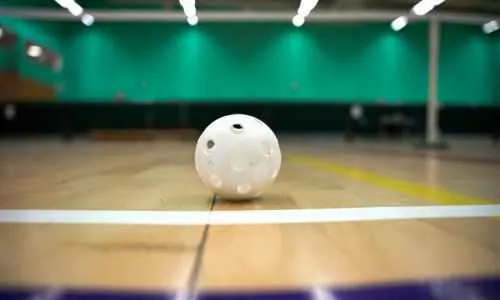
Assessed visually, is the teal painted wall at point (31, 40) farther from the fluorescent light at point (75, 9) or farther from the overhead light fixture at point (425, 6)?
the overhead light fixture at point (425, 6)

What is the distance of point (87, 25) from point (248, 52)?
624 centimetres

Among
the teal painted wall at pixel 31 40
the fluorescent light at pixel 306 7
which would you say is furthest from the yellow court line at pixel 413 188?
the teal painted wall at pixel 31 40

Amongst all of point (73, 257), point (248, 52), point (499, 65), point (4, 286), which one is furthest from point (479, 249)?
point (499, 65)

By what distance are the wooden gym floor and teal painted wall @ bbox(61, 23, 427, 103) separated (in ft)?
52.7

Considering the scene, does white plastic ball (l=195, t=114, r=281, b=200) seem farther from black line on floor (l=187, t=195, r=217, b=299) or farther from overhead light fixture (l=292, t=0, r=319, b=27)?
overhead light fixture (l=292, t=0, r=319, b=27)

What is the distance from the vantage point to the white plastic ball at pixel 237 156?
133 inches

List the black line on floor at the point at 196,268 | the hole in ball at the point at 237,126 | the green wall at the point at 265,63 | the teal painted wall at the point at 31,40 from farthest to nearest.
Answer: the green wall at the point at 265,63
the teal painted wall at the point at 31,40
the hole in ball at the point at 237,126
the black line on floor at the point at 196,268

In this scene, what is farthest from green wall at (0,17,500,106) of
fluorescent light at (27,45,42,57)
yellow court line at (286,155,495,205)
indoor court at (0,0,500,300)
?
yellow court line at (286,155,495,205)

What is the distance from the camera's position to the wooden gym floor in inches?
68.1

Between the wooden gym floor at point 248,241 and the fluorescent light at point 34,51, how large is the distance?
48.2 ft

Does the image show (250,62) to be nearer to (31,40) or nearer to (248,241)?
(31,40)

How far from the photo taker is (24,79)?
18.8 metres

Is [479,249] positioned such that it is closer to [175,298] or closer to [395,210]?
[395,210]

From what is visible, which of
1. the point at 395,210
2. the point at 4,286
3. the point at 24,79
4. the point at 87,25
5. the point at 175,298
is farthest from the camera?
the point at 87,25
